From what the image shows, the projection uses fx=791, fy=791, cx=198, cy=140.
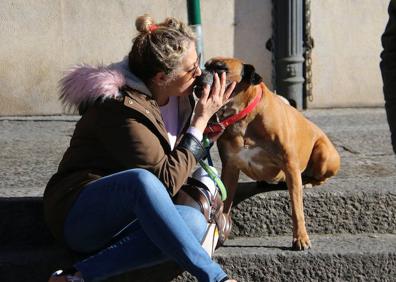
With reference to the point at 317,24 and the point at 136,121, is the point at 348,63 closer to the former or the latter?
the point at 317,24

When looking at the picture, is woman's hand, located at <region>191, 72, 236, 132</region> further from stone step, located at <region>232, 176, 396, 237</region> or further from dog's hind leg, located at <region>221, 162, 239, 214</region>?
stone step, located at <region>232, 176, 396, 237</region>

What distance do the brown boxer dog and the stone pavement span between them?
12cm

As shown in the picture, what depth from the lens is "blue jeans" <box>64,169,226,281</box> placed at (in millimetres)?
3453

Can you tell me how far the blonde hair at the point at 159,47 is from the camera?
363 cm

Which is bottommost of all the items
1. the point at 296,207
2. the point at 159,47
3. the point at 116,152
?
the point at 296,207

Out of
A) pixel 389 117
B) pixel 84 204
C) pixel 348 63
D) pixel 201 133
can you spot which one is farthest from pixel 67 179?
pixel 348 63

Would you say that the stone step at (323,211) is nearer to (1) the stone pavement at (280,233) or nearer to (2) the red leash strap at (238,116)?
(1) the stone pavement at (280,233)

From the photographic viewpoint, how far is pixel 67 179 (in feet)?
12.1

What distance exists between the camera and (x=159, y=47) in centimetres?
362

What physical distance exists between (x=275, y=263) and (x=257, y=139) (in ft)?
2.13

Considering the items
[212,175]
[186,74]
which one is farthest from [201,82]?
[212,175]

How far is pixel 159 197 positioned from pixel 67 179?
52cm

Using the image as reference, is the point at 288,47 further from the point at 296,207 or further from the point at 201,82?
the point at 201,82

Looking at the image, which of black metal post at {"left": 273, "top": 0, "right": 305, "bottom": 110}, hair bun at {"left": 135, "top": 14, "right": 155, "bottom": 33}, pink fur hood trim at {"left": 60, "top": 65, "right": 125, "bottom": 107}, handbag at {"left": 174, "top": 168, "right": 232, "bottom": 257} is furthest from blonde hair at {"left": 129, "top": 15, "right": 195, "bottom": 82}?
black metal post at {"left": 273, "top": 0, "right": 305, "bottom": 110}
